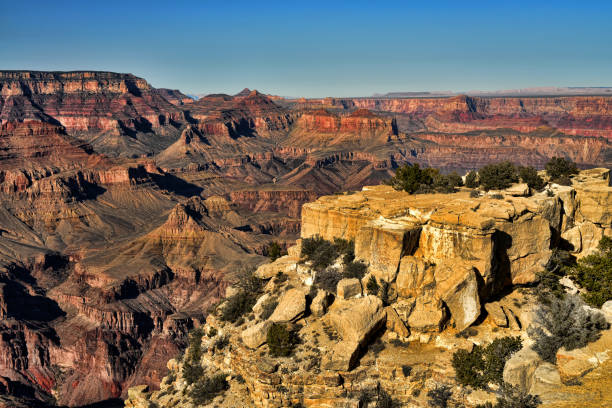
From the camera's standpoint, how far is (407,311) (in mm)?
25891

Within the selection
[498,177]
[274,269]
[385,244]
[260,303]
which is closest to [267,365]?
[260,303]

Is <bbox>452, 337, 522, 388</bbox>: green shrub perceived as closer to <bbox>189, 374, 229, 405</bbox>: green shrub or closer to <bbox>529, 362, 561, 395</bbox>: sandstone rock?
<bbox>529, 362, 561, 395</bbox>: sandstone rock

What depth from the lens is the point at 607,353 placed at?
67.2 ft

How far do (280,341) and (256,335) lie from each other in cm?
181

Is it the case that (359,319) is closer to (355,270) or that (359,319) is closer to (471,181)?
(355,270)

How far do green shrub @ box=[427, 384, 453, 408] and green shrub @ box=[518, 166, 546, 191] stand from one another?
21911 millimetres

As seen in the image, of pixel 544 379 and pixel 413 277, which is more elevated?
pixel 413 277

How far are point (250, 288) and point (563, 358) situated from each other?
21.3 meters

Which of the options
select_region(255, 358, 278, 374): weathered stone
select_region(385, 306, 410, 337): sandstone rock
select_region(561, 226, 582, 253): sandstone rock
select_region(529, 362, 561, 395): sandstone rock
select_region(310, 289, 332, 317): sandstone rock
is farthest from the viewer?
select_region(561, 226, 582, 253): sandstone rock

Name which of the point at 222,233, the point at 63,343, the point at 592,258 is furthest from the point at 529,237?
the point at 222,233

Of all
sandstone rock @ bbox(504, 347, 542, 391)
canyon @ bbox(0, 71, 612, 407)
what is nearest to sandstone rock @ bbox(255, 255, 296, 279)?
canyon @ bbox(0, 71, 612, 407)

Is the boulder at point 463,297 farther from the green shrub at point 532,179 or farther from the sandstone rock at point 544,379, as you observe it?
the green shrub at point 532,179

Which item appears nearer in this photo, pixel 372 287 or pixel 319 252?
pixel 372 287

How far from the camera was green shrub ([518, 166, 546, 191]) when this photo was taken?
128ft
